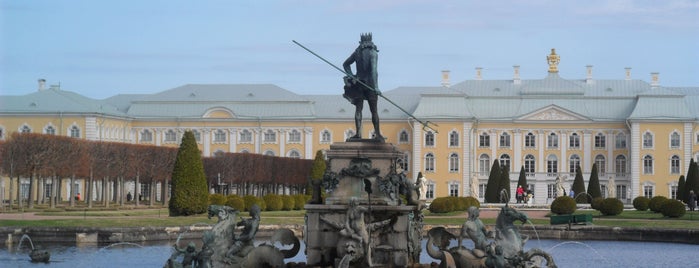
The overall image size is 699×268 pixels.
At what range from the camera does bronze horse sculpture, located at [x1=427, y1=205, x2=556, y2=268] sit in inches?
778

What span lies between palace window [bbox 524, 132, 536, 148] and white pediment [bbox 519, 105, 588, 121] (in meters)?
1.14

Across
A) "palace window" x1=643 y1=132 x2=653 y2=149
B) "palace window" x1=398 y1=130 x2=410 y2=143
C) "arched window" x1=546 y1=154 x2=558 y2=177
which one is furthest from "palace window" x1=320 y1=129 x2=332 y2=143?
"palace window" x1=643 y1=132 x2=653 y2=149

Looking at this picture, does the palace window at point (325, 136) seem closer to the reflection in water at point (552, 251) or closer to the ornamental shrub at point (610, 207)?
the ornamental shrub at point (610, 207)

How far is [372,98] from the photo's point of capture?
70.9ft

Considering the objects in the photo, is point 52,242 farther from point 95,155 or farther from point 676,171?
point 676,171

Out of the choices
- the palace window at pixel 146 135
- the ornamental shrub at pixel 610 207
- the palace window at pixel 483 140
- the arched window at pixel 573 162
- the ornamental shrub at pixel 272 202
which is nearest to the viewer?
the ornamental shrub at pixel 610 207

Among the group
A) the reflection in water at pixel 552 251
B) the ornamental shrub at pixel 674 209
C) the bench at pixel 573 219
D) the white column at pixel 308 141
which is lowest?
the reflection in water at pixel 552 251

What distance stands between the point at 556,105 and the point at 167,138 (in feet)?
83.2

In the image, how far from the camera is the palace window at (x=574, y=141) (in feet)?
310

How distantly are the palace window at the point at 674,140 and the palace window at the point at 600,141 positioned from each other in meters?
4.18

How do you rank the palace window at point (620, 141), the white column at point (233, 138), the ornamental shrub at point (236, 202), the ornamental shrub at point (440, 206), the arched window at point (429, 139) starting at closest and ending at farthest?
1. the ornamental shrub at point (236, 202)
2. the ornamental shrub at point (440, 206)
3. the palace window at point (620, 141)
4. the arched window at point (429, 139)
5. the white column at point (233, 138)

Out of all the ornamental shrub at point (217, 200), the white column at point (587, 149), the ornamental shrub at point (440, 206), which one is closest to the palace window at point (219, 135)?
the white column at point (587, 149)

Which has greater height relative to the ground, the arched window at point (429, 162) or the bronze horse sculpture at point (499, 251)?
the arched window at point (429, 162)

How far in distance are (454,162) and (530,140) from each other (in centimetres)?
510
